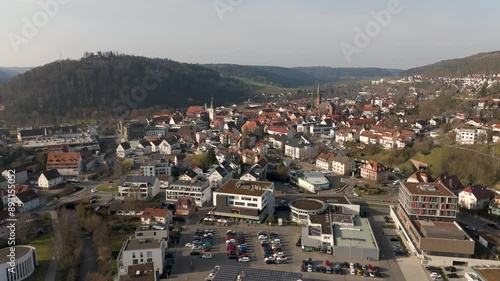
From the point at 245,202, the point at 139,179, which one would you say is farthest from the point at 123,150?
the point at 245,202

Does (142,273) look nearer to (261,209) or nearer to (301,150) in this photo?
(261,209)

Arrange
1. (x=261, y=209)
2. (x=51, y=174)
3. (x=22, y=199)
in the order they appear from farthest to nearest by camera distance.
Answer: (x=51, y=174) < (x=22, y=199) < (x=261, y=209)

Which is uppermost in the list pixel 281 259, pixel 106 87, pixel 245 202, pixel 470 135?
pixel 106 87

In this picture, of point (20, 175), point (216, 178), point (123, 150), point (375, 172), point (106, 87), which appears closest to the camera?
point (216, 178)

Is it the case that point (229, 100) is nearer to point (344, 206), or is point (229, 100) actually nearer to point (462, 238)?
point (344, 206)

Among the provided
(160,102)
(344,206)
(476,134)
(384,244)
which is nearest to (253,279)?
(384,244)

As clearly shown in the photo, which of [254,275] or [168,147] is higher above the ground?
[168,147]

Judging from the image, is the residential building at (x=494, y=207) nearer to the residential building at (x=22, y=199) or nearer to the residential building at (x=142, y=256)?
the residential building at (x=142, y=256)
